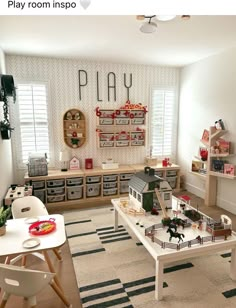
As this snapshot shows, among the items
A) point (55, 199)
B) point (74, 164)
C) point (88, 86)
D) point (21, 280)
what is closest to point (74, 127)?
point (74, 164)

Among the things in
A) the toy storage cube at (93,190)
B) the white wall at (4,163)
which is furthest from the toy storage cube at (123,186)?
the white wall at (4,163)

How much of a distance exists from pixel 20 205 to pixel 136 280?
145 centimetres

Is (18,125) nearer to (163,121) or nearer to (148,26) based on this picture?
(148,26)

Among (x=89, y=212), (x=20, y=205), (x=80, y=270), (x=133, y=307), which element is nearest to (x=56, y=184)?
(x=89, y=212)

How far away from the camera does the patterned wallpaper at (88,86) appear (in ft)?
13.5

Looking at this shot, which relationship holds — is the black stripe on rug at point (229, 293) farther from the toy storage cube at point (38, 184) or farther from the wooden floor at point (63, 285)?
the toy storage cube at point (38, 184)

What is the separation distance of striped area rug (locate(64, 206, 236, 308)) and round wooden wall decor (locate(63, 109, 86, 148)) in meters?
1.91

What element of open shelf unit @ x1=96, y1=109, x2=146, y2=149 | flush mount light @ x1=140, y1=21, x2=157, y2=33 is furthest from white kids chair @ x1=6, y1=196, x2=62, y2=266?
flush mount light @ x1=140, y1=21, x2=157, y2=33

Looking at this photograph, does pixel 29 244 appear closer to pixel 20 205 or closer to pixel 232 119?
pixel 20 205

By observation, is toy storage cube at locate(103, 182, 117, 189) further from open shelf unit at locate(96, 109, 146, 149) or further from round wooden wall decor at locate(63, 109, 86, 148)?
round wooden wall decor at locate(63, 109, 86, 148)

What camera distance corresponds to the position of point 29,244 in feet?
5.65

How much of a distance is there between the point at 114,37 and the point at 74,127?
1912 mm

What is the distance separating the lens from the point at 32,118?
4.21 meters

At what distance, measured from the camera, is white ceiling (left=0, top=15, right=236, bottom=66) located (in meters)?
2.55
